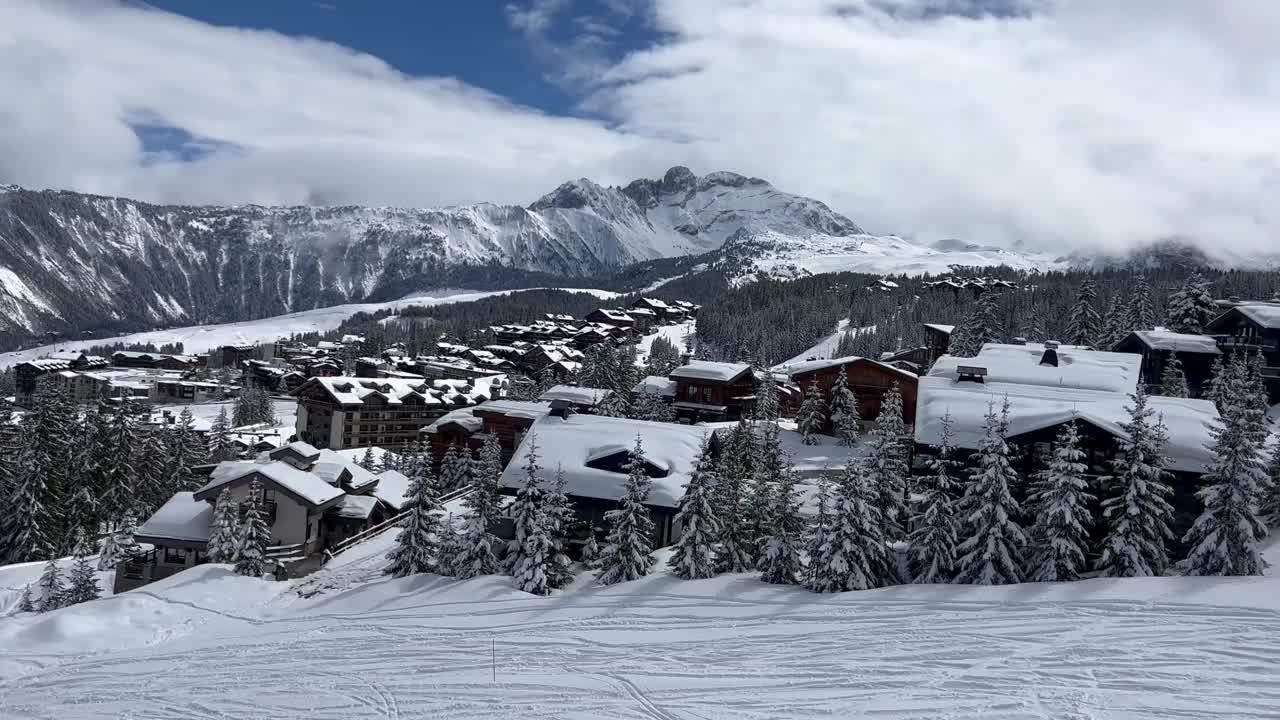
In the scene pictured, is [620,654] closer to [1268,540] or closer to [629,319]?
[1268,540]

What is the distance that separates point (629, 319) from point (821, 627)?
157611 millimetres

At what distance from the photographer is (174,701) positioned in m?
18.4

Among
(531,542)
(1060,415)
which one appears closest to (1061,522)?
(1060,415)

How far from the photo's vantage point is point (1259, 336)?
49.2 meters

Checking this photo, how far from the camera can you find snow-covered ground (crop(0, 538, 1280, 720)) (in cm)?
1606

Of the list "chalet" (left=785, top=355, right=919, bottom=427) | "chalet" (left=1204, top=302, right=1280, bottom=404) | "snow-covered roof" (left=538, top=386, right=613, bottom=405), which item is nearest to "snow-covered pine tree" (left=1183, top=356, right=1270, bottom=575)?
"chalet" (left=1204, top=302, right=1280, bottom=404)

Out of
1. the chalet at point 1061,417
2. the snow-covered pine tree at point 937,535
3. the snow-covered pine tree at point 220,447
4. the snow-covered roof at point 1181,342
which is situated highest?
the snow-covered roof at point 1181,342

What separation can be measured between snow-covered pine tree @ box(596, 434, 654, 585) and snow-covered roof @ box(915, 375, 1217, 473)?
10.2 meters

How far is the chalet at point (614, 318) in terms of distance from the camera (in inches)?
6914

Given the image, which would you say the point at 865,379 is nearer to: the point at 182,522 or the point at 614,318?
the point at 182,522

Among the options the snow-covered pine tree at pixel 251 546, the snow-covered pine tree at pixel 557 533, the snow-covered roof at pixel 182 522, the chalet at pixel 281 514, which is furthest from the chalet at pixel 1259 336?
the snow-covered roof at pixel 182 522

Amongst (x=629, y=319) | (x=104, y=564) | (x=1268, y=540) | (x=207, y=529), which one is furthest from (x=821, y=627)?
(x=629, y=319)

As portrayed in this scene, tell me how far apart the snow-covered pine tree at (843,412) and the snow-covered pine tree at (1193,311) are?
26.6m

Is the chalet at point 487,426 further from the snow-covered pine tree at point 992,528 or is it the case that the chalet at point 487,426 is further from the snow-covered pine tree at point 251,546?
the snow-covered pine tree at point 992,528
